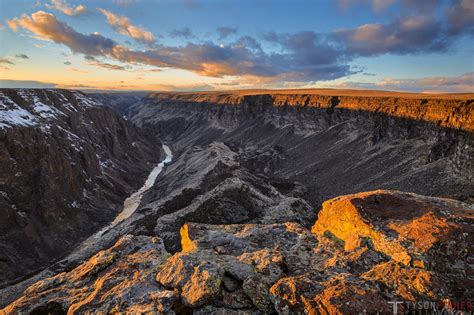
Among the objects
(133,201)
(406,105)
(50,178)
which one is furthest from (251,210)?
(406,105)

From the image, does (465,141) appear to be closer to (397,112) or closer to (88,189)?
(397,112)

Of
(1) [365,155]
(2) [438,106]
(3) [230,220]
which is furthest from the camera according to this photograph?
(1) [365,155]

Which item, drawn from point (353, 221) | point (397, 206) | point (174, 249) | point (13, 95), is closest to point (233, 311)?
point (353, 221)

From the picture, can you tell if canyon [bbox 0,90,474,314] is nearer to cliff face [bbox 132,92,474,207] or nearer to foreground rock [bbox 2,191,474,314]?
foreground rock [bbox 2,191,474,314]

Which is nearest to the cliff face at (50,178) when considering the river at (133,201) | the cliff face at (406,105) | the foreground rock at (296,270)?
the river at (133,201)

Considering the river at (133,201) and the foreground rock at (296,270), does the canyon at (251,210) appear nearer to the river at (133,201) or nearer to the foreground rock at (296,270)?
the foreground rock at (296,270)

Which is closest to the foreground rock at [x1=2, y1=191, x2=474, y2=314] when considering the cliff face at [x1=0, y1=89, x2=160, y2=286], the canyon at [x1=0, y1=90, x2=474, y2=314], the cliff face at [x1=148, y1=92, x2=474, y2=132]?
the canyon at [x1=0, y1=90, x2=474, y2=314]

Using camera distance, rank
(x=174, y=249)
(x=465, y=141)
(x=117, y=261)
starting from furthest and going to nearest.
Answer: (x=465, y=141) → (x=174, y=249) → (x=117, y=261)
